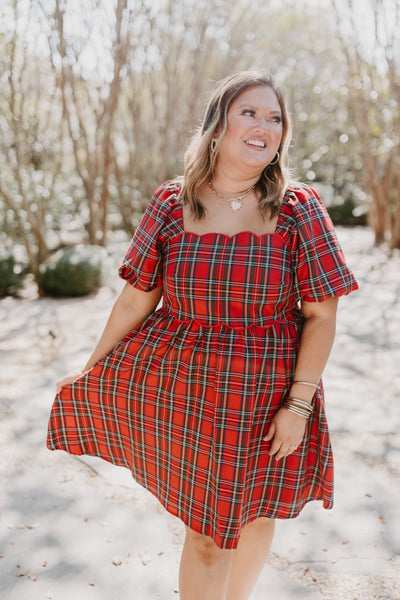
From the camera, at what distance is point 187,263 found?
1497 millimetres

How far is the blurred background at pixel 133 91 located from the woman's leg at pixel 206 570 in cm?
553

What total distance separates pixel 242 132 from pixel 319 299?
555 millimetres

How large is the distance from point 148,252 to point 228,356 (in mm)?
428

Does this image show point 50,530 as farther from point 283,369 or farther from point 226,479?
point 283,369

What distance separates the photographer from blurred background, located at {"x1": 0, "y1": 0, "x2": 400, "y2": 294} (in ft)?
22.5

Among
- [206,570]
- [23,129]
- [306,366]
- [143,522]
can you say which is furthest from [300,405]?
[23,129]

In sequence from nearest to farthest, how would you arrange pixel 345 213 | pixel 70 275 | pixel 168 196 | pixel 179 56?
pixel 168 196
pixel 70 275
pixel 179 56
pixel 345 213

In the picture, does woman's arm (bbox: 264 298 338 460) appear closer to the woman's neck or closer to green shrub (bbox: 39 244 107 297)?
the woman's neck

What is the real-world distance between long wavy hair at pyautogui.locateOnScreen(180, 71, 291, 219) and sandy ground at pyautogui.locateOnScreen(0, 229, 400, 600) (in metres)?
1.35

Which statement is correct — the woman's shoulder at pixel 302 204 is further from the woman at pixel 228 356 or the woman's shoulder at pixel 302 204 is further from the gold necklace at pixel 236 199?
the gold necklace at pixel 236 199

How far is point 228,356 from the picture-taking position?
55.4 inches

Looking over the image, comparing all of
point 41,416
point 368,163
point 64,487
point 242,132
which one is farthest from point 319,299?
point 368,163

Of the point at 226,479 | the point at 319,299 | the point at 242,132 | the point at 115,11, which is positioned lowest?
the point at 226,479

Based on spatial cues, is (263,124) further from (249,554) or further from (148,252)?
(249,554)
